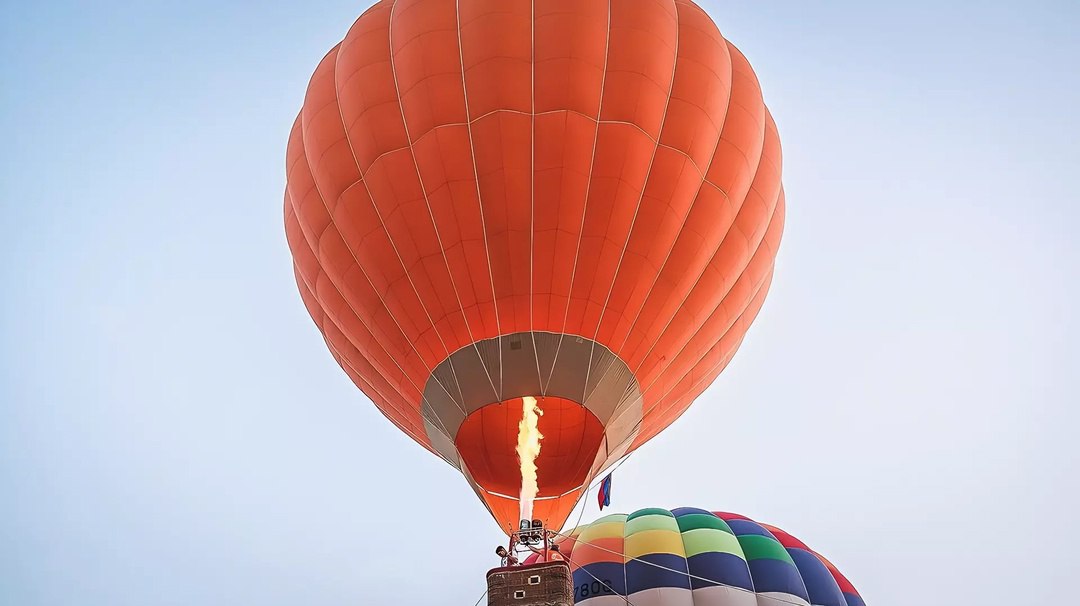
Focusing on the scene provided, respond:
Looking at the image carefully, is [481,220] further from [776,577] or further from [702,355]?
[776,577]

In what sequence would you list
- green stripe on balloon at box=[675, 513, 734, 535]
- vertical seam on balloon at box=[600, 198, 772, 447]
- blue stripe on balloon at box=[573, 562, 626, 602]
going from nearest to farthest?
1. vertical seam on balloon at box=[600, 198, 772, 447]
2. blue stripe on balloon at box=[573, 562, 626, 602]
3. green stripe on balloon at box=[675, 513, 734, 535]

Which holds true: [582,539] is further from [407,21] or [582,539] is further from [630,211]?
[407,21]

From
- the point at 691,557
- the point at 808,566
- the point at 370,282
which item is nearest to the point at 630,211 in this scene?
the point at 370,282

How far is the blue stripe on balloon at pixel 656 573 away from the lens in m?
8.50

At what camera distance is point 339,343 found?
26.2 feet

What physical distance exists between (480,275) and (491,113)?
1.10 metres

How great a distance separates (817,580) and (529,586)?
4.10m

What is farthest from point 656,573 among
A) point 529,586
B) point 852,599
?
point 529,586

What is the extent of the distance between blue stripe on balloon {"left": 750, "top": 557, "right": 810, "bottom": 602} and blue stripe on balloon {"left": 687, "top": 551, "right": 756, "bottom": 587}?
81 mm

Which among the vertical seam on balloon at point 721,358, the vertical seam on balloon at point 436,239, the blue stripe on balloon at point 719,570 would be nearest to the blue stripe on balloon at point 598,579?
the blue stripe on balloon at point 719,570

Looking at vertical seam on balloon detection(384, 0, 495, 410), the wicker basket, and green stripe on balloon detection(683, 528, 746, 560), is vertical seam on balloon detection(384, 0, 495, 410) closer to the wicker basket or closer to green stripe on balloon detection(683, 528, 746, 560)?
the wicker basket

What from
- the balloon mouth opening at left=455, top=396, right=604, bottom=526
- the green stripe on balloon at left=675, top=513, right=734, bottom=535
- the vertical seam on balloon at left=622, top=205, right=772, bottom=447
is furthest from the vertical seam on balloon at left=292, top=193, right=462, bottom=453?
the green stripe on balloon at left=675, top=513, right=734, bottom=535

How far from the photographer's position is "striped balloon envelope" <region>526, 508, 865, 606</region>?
8.42 metres

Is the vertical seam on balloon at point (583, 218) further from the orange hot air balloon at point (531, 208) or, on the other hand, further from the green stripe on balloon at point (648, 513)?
the green stripe on balloon at point (648, 513)
